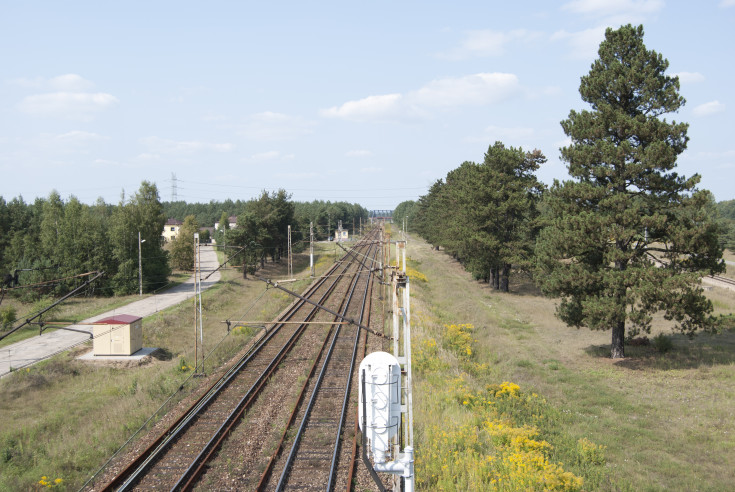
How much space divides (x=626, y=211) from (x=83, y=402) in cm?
2296

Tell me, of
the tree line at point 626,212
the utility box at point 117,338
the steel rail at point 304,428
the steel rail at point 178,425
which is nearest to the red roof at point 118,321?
the utility box at point 117,338

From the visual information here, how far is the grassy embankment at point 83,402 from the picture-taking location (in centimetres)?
1272

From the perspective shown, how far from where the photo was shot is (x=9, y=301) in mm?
43938

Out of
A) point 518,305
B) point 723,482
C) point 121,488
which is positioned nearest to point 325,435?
point 121,488

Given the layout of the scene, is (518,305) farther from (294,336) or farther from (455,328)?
(294,336)

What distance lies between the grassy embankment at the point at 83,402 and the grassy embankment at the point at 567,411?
8.61m

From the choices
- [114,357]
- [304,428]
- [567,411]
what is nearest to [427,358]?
[567,411]

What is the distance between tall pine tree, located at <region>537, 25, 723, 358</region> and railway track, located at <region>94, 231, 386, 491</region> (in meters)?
10.5

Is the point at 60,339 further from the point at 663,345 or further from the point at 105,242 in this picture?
the point at 663,345

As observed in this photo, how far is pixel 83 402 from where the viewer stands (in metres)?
19.8

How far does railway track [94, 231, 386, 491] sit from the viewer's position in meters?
11.4

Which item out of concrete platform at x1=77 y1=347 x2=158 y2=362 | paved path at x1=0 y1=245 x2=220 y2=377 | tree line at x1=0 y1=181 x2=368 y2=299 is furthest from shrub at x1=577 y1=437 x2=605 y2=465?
tree line at x1=0 y1=181 x2=368 y2=299

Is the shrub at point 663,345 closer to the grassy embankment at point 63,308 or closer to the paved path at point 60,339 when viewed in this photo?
the paved path at point 60,339

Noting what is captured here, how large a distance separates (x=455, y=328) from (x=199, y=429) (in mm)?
14332
